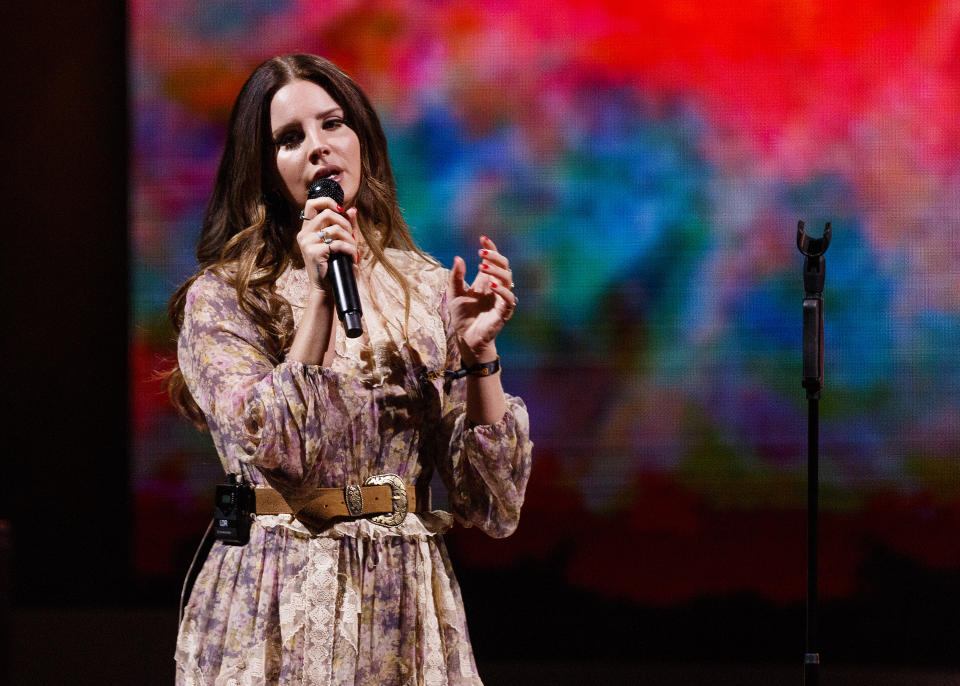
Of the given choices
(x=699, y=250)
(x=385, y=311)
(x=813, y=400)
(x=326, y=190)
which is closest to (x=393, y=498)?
(x=385, y=311)

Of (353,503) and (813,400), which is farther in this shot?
(813,400)

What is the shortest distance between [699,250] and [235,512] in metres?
1.78

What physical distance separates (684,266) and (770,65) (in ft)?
1.86

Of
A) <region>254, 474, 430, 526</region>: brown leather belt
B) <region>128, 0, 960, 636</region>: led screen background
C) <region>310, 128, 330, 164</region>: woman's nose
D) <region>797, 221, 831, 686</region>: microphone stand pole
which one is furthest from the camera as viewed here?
<region>128, 0, 960, 636</region>: led screen background

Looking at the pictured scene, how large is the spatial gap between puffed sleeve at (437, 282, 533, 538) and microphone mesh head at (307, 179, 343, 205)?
0.27m

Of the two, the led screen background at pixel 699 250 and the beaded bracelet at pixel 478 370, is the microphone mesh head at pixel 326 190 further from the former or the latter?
the led screen background at pixel 699 250

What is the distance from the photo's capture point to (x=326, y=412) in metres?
1.41

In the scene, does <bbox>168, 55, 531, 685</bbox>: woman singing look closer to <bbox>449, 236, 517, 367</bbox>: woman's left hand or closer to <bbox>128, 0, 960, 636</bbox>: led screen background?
<bbox>449, 236, 517, 367</bbox>: woman's left hand

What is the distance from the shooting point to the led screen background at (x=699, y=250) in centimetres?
290

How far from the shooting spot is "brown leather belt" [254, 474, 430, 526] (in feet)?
4.88

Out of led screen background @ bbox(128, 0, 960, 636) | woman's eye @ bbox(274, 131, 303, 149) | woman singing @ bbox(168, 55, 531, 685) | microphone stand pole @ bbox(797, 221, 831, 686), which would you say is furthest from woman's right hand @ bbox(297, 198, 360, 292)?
led screen background @ bbox(128, 0, 960, 636)

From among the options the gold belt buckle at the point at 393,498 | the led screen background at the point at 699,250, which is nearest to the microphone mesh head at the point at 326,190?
the gold belt buckle at the point at 393,498

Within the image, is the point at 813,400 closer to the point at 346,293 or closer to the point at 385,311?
the point at 385,311

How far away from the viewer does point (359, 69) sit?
313 cm
